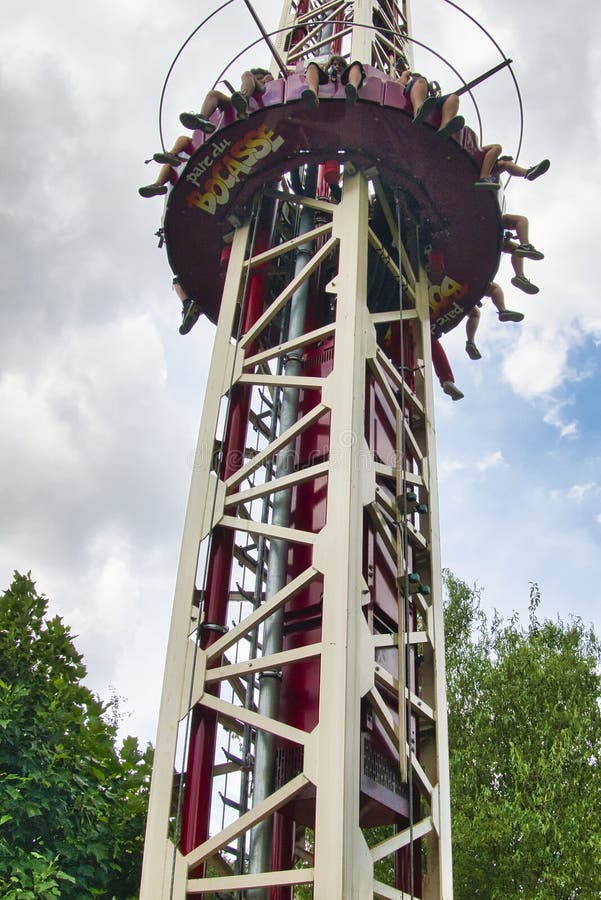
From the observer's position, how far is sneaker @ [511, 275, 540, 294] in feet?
41.7

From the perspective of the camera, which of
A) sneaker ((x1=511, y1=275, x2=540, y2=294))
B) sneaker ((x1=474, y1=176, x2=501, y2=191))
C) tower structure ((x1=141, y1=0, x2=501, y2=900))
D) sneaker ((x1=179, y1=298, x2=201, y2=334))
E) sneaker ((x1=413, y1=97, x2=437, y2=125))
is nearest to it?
tower structure ((x1=141, y1=0, x2=501, y2=900))

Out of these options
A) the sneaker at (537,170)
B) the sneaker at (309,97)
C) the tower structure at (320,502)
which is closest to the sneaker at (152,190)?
the tower structure at (320,502)

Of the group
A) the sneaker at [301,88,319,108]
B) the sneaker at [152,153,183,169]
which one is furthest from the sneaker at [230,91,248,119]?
the sneaker at [152,153,183,169]

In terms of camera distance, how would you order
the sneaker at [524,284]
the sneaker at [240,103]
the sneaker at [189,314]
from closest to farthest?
1. the sneaker at [240,103]
2. the sneaker at [524,284]
3. the sneaker at [189,314]

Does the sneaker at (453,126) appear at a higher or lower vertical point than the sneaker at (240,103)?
lower

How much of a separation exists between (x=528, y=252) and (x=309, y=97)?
12.5ft

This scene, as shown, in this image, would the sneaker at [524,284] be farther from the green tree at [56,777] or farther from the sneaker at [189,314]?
the green tree at [56,777]

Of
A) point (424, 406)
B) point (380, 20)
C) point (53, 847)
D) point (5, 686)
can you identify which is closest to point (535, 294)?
point (424, 406)

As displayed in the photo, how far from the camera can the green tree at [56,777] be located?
1106 centimetres

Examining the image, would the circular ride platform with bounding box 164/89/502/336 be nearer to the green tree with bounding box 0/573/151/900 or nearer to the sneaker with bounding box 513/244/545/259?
the sneaker with bounding box 513/244/545/259

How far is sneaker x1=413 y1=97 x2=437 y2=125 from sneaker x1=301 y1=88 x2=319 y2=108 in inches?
48.1

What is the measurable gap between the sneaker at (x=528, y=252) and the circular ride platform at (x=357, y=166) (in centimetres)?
35

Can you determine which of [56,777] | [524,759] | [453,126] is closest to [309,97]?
[453,126]

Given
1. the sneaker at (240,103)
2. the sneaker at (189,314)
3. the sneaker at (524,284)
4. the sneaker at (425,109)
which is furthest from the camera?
the sneaker at (189,314)
